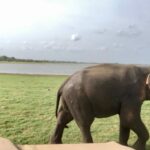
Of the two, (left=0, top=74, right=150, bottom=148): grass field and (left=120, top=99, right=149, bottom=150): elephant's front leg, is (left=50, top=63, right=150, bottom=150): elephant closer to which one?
(left=120, top=99, right=149, bottom=150): elephant's front leg

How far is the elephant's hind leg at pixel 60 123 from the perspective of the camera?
714 cm

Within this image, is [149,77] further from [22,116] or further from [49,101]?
→ [49,101]

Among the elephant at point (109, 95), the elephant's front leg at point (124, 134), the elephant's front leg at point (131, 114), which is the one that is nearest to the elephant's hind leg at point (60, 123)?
the elephant at point (109, 95)

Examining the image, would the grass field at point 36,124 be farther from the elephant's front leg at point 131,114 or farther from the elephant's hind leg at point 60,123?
the elephant's front leg at point 131,114

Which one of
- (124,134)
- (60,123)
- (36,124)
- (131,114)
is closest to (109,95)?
(131,114)

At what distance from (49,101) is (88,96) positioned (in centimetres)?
486

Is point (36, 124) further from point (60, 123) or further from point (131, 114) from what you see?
point (131, 114)

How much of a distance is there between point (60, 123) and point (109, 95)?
3.91 feet

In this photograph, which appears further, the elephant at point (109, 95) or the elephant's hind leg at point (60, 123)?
the elephant's hind leg at point (60, 123)

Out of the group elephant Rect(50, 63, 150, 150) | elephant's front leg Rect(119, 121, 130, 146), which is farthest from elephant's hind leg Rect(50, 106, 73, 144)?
elephant's front leg Rect(119, 121, 130, 146)

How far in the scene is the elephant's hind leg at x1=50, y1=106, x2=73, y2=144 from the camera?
7135 mm

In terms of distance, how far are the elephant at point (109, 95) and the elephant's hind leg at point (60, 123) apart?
0.42 m

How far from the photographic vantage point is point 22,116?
9.22m

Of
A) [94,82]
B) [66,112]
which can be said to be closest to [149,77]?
[94,82]
